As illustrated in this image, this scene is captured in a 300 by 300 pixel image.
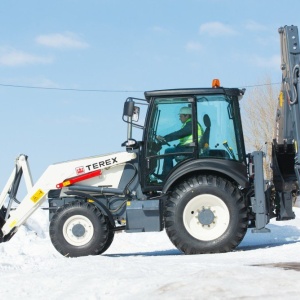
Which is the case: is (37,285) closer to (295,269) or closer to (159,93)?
(295,269)

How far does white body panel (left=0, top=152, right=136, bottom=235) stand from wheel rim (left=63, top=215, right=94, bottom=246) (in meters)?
0.83

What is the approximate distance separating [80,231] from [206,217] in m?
2.05

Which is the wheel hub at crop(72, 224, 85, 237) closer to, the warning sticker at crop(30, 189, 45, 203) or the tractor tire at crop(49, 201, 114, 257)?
the tractor tire at crop(49, 201, 114, 257)

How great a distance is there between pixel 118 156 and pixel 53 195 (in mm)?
1356

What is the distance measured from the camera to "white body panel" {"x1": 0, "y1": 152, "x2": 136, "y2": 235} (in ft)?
35.9

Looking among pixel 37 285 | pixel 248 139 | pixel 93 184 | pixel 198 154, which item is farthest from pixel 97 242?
pixel 248 139

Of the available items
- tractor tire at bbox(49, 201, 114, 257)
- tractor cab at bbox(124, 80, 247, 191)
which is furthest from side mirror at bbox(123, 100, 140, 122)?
tractor tire at bbox(49, 201, 114, 257)

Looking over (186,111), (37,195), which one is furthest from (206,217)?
(37,195)

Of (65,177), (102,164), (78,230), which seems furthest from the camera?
(65,177)

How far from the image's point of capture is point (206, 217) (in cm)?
1004

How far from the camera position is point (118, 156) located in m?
10.9

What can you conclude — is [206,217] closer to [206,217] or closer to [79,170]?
[206,217]

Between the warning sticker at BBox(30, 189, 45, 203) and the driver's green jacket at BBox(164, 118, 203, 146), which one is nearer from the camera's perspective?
the driver's green jacket at BBox(164, 118, 203, 146)

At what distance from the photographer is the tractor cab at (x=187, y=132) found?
10.2 meters
